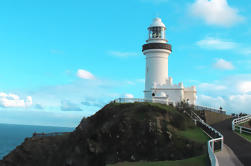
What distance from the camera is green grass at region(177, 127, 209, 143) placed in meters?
26.3

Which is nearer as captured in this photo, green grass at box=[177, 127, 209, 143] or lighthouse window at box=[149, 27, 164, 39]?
green grass at box=[177, 127, 209, 143]

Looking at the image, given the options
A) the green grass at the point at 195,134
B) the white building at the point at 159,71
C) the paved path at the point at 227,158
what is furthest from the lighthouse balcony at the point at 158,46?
the paved path at the point at 227,158

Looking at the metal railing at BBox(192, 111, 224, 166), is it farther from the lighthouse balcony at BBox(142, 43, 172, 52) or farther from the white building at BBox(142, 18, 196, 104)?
the lighthouse balcony at BBox(142, 43, 172, 52)

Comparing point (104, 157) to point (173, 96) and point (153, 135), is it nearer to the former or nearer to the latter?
point (153, 135)

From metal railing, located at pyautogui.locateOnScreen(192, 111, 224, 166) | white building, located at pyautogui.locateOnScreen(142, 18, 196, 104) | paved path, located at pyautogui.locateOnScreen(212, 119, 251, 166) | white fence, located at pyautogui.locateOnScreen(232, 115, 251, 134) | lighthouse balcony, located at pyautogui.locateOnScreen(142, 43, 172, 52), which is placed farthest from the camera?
lighthouse balcony, located at pyautogui.locateOnScreen(142, 43, 172, 52)

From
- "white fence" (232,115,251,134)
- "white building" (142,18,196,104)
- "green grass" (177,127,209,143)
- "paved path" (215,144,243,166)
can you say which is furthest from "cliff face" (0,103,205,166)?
"white building" (142,18,196,104)

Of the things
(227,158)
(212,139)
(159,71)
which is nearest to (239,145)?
(212,139)

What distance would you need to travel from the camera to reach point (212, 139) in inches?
861

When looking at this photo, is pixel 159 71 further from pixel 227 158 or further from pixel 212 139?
pixel 227 158

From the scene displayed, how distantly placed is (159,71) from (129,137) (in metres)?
20.1

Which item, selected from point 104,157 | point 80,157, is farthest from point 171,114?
point 80,157

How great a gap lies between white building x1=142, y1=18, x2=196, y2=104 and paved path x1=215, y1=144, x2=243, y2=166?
24.2 m

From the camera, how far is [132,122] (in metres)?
30.2

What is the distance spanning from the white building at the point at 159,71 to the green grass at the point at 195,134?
14237 millimetres
